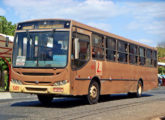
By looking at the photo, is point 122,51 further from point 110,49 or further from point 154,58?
point 154,58

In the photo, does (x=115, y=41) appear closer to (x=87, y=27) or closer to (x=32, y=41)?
(x=87, y=27)

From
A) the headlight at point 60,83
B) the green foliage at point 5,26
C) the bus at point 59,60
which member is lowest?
the headlight at point 60,83

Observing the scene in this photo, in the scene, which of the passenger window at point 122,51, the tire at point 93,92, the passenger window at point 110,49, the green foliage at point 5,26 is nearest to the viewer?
the tire at point 93,92

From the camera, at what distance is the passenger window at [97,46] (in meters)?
13.9

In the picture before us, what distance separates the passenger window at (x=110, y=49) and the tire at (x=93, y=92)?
186cm

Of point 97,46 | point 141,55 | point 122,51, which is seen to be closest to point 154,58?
point 141,55

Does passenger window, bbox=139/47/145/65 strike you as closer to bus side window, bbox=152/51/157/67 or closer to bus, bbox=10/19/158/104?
bus side window, bbox=152/51/157/67

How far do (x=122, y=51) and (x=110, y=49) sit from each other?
1.77 m

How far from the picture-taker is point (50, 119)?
29.0ft

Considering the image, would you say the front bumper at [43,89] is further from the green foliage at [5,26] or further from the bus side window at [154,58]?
the green foliage at [5,26]

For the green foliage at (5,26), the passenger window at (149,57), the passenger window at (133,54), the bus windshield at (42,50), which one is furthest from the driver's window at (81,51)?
the green foliage at (5,26)

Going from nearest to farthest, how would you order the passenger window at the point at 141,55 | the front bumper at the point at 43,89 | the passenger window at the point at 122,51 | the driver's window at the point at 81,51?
the front bumper at the point at 43,89, the driver's window at the point at 81,51, the passenger window at the point at 122,51, the passenger window at the point at 141,55

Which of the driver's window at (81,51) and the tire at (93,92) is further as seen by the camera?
the tire at (93,92)

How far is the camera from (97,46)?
1420 centimetres
